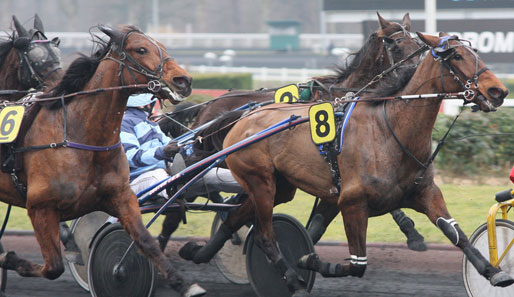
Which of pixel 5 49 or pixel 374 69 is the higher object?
pixel 5 49

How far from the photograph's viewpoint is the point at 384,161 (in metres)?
4.89

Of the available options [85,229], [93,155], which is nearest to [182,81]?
[93,155]

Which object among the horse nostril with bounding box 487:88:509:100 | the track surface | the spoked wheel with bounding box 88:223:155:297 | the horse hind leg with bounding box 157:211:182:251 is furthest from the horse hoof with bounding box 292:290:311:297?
the horse nostril with bounding box 487:88:509:100

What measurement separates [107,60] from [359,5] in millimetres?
12413

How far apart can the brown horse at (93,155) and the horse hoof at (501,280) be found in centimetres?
179

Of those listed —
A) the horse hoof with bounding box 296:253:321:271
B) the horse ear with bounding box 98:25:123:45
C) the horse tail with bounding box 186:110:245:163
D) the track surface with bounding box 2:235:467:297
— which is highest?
the horse ear with bounding box 98:25:123:45

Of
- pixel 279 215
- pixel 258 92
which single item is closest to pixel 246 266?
pixel 279 215

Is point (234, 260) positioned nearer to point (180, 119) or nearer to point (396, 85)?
point (396, 85)

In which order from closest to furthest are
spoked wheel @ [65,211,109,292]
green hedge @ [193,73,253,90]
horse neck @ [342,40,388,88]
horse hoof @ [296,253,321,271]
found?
horse hoof @ [296,253,321,271], spoked wheel @ [65,211,109,292], horse neck @ [342,40,388,88], green hedge @ [193,73,253,90]

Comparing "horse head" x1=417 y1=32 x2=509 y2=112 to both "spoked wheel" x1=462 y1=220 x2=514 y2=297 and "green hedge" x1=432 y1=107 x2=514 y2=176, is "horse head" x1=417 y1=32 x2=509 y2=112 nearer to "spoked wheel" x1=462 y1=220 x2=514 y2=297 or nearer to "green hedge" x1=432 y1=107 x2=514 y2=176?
"spoked wheel" x1=462 y1=220 x2=514 y2=297

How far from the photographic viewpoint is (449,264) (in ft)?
21.2

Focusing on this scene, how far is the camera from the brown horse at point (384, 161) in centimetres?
468

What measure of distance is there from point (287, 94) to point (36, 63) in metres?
2.16

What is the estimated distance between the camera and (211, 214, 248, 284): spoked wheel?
240 inches
